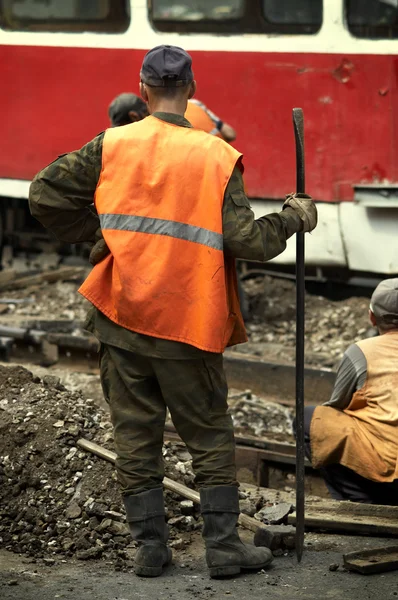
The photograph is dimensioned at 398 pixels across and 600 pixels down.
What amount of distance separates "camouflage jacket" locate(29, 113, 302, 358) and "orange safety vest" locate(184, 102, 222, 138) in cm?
355

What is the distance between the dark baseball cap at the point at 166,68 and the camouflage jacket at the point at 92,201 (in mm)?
130

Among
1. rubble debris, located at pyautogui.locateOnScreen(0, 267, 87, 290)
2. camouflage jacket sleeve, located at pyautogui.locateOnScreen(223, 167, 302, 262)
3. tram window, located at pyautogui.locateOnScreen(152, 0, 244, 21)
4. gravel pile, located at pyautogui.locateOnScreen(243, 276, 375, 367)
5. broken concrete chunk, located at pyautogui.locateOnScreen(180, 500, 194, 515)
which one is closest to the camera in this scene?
camouflage jacket sleeve, located at pyautogui.locateOnScreen(223, 167, 302, 262)

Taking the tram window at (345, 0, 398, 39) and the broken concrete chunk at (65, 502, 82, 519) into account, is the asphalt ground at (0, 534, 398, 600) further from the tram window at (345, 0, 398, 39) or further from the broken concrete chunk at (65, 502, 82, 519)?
the tram window at (345, 0, 398, 39)

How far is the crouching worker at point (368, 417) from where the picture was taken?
18.2 feet

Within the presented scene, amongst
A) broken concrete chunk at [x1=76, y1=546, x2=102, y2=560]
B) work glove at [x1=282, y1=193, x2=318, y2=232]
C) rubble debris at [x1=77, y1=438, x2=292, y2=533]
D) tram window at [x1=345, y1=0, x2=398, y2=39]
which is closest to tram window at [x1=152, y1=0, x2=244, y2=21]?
tram window at [x1=345, y1=0, x2=398, y2=39]

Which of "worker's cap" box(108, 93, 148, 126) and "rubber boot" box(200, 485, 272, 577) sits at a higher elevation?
"worker's cap" box(108, 93, 148, 126)

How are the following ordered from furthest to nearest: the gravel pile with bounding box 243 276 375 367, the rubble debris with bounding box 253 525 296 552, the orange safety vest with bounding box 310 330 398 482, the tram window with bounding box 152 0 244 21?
the tram window with bounding box 152 0 244 21, the gravel pile with bounding box 243 276 375 367, the orange safety vest with bounding box 310 330 398 482, the rubble debris with bounding box 253 525 296 552

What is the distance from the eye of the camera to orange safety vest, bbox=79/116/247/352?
15.1 feet

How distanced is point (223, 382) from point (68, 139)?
6.48 metres

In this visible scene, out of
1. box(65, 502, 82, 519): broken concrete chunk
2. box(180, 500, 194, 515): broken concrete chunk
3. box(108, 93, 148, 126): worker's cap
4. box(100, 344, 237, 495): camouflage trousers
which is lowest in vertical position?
box(180, 500, 194, 515): broken concrete chunk

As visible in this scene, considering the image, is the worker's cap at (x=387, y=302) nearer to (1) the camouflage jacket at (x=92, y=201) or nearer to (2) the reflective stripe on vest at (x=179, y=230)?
(1) the camouflage jacket at (x=92, y=201)

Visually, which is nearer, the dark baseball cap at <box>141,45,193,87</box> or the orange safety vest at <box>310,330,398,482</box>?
the dark baseball cap at <box>141,45,193,87</box>

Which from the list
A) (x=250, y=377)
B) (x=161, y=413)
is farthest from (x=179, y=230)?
(x=250, y=377)

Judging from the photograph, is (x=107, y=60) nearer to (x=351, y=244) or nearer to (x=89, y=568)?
(x=351, y=244)
